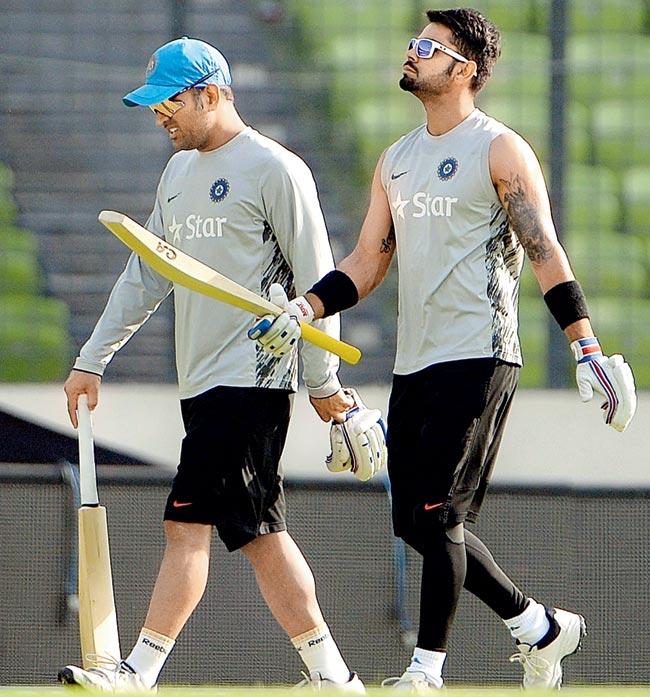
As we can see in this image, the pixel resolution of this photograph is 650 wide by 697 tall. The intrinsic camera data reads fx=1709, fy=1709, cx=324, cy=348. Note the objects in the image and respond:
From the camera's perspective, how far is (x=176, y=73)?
4.52 m

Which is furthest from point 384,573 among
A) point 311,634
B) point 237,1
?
point 237,1

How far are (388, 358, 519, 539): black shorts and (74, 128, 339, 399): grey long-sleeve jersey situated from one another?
0.92 feet

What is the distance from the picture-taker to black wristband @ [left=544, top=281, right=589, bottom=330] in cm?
422

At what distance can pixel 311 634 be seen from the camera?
448cm

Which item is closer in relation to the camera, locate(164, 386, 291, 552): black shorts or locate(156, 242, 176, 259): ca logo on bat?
locate(156, 242, 176, 259): ca logo on bat

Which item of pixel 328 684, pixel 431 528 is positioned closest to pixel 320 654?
pixel 328 684

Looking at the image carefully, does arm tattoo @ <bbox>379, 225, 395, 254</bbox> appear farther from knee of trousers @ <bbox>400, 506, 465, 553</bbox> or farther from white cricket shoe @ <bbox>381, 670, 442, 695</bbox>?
white cricket shoe @ <bbox>381, 670, 442, 695</bbox>

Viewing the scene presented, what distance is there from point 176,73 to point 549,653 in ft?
6.03

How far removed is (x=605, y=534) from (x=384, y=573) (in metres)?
0.75

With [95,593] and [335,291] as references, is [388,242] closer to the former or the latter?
[335,291]

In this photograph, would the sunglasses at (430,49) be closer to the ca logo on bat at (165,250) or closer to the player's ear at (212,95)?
the player's ear at (212,95)

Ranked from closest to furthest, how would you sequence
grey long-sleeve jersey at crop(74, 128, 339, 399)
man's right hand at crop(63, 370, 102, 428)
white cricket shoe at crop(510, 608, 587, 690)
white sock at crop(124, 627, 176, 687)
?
white sock at crop(124, 627, 176, 687)
grey long-sleeve jersey at crop(74, 128, 339, 399)
white cricket shoe at crop(510, 608, 587, 690)
man's right hand at crop(63, 370, 102, 428)

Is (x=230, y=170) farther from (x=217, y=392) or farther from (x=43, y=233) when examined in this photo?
(x=43, y=233)

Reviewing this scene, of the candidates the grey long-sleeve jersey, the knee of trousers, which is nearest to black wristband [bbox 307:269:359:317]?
the grey long-sleeve jersey
